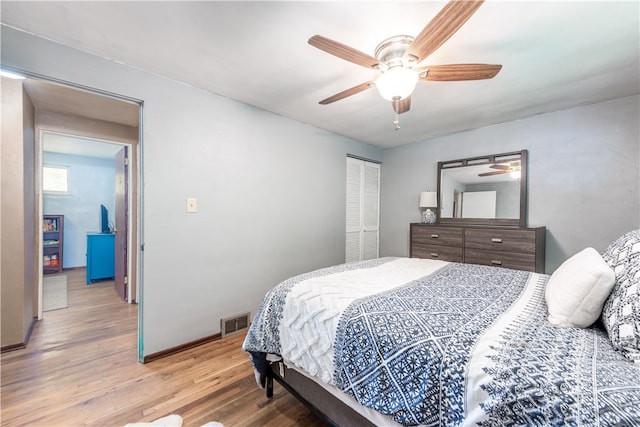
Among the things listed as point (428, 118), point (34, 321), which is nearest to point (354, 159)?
point (428, 118)

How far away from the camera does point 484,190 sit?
3285mm

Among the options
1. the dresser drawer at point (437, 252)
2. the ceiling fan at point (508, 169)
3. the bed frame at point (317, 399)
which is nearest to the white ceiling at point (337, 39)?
the ceiling fan at point (508, 169)

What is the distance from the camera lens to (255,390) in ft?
5.77

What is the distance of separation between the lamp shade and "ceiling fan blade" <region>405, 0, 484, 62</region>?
2450 millimetres

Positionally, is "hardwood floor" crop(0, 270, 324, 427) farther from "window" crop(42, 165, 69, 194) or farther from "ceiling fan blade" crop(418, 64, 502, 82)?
"window" crop(42, 165, 69, 194)

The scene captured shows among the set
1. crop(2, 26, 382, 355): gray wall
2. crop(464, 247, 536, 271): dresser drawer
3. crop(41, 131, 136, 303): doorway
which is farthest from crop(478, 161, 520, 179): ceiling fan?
crop(41, 131, 136, 303): doorway

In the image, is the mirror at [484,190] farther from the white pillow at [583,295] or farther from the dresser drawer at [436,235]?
the white pillow at [583,295]

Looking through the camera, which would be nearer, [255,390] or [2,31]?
[2,31]

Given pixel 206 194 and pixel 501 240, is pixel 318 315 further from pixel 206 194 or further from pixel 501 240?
pixel 501 240

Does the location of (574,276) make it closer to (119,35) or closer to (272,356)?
(272,356)

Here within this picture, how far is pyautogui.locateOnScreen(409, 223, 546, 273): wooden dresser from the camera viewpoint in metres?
2.71

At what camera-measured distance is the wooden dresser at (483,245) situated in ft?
8.89

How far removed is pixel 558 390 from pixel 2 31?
3148 millimetres

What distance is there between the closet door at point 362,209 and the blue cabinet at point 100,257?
160 inches
